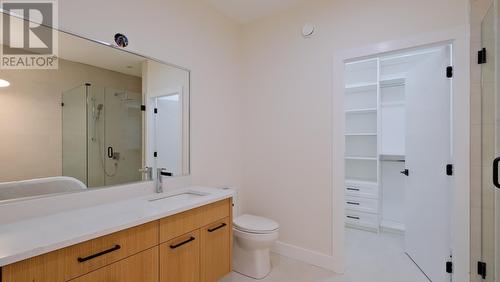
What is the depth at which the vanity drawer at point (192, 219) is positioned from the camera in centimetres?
137

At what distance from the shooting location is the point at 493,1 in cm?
152

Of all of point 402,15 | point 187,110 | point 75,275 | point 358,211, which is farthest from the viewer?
point 358,211

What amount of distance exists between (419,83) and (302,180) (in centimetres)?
156

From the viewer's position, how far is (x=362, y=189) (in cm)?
321

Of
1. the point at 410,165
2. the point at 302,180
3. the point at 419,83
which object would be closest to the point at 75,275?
the point at 302,180

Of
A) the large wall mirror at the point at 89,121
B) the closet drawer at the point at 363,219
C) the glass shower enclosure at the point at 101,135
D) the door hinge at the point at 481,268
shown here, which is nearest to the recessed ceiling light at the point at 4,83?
the large wall mirror at the point at 89,121

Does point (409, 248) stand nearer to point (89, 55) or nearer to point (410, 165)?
point (410, 165)

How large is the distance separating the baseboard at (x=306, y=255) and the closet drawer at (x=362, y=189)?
133 cm

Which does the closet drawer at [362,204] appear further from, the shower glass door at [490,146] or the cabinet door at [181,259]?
the cabinet door at [181,259]

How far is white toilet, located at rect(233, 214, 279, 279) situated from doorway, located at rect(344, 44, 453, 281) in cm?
96

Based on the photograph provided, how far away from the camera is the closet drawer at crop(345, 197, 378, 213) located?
310 centimetres

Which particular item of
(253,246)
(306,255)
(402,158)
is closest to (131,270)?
(253,246)

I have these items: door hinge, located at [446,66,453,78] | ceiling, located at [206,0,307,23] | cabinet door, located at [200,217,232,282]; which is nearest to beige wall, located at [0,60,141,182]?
cabinet door, located at [200,217,232,282]

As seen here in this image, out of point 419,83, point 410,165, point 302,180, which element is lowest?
point 302,180
